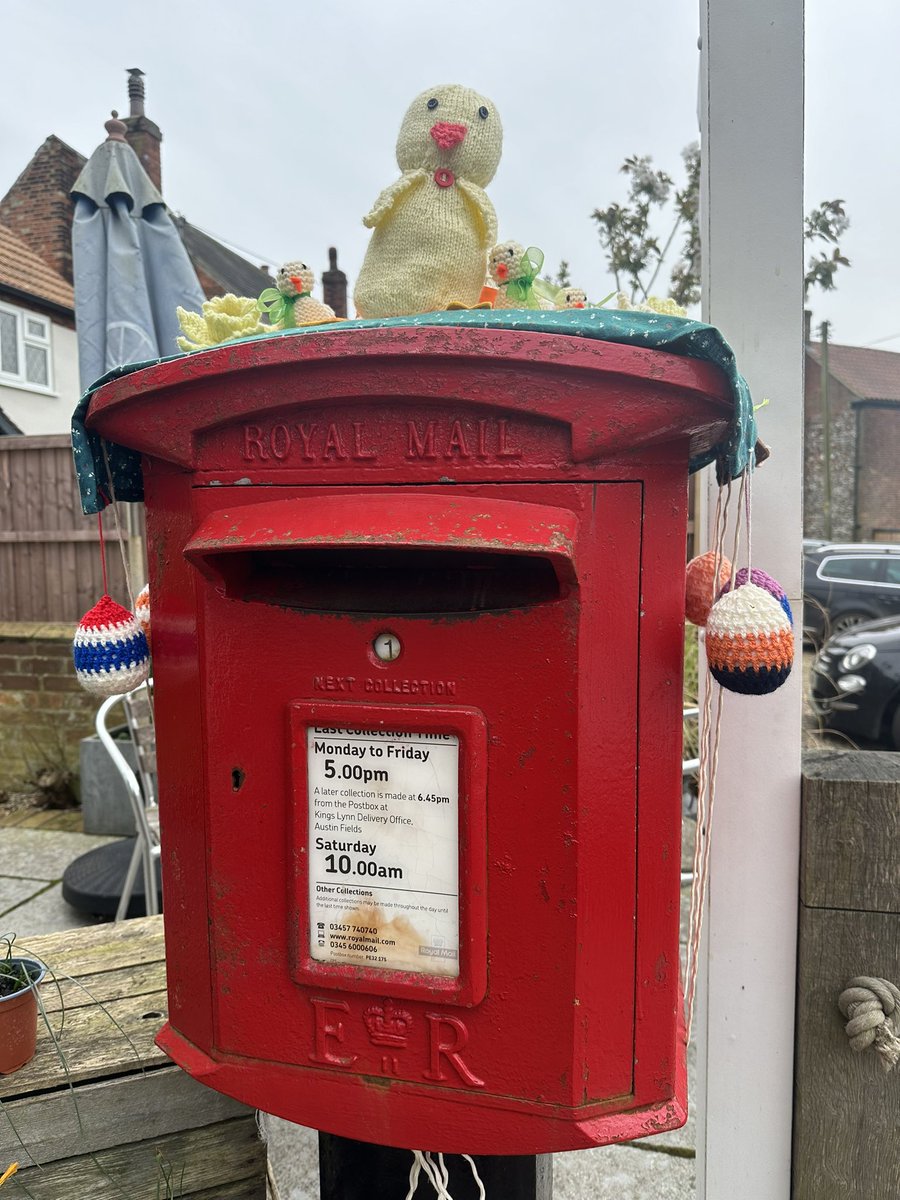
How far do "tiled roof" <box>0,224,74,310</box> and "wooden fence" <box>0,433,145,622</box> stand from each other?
6.56 meters

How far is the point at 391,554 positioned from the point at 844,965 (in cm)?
109

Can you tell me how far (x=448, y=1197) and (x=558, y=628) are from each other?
0.87m

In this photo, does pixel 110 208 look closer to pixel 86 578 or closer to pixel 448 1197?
pixel 86 578

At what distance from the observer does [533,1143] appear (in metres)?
0.93

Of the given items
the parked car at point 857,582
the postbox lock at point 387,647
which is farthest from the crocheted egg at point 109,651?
the parked car at point 857,582

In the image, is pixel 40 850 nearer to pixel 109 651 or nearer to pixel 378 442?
pixel 109 651

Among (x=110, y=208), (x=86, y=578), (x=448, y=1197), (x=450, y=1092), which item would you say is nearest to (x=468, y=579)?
(x=450, y=1092)

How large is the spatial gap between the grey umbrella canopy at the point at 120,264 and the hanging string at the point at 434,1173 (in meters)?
3.04

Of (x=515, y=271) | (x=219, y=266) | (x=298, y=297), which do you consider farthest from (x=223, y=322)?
(x=219, y=266)

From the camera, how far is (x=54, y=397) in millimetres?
11891

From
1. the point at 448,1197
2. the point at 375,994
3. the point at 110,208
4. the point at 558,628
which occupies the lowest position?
the point at 448,1197

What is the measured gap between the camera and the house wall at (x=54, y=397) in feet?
36.4

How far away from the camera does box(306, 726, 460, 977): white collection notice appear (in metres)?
0.92

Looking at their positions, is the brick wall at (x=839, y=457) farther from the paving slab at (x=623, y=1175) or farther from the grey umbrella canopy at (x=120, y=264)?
the paving slab at (x=623, y=1175)
